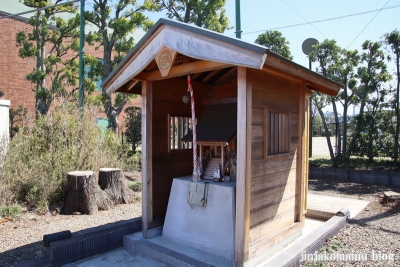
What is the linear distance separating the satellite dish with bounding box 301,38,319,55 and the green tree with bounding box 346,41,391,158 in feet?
4.64

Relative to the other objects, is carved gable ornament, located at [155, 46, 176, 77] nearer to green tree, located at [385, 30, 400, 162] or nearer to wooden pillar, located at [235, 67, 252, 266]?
wooden pillar, located at [235, 67, 252, 266]

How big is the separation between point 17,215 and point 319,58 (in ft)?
29.5

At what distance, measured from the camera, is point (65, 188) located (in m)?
5.67

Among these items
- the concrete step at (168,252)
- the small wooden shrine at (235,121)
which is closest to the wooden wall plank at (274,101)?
the small wooden shrine at (235,121)

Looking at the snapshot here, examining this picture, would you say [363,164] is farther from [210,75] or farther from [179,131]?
[179,131]

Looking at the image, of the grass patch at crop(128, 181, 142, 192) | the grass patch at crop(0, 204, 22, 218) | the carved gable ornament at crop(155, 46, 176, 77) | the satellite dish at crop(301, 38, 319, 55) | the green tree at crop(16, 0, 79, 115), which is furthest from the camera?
the green tree at crop(16, 0, 79, 115)

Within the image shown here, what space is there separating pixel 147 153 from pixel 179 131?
27.3 inches

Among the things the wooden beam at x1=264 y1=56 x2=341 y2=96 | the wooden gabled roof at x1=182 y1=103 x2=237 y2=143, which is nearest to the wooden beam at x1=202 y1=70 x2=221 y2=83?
the wooden gabled roof at x1=182 y1=103 x2=237 y2=143

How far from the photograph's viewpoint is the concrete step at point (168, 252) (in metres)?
3.14

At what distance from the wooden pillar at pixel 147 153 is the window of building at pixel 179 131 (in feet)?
1.61

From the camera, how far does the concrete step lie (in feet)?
10.3

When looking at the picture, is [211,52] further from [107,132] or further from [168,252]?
[107,132]

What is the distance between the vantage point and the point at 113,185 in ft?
19.4

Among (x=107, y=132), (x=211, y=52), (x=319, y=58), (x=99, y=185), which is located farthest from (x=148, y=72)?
(x=319, y=58)
